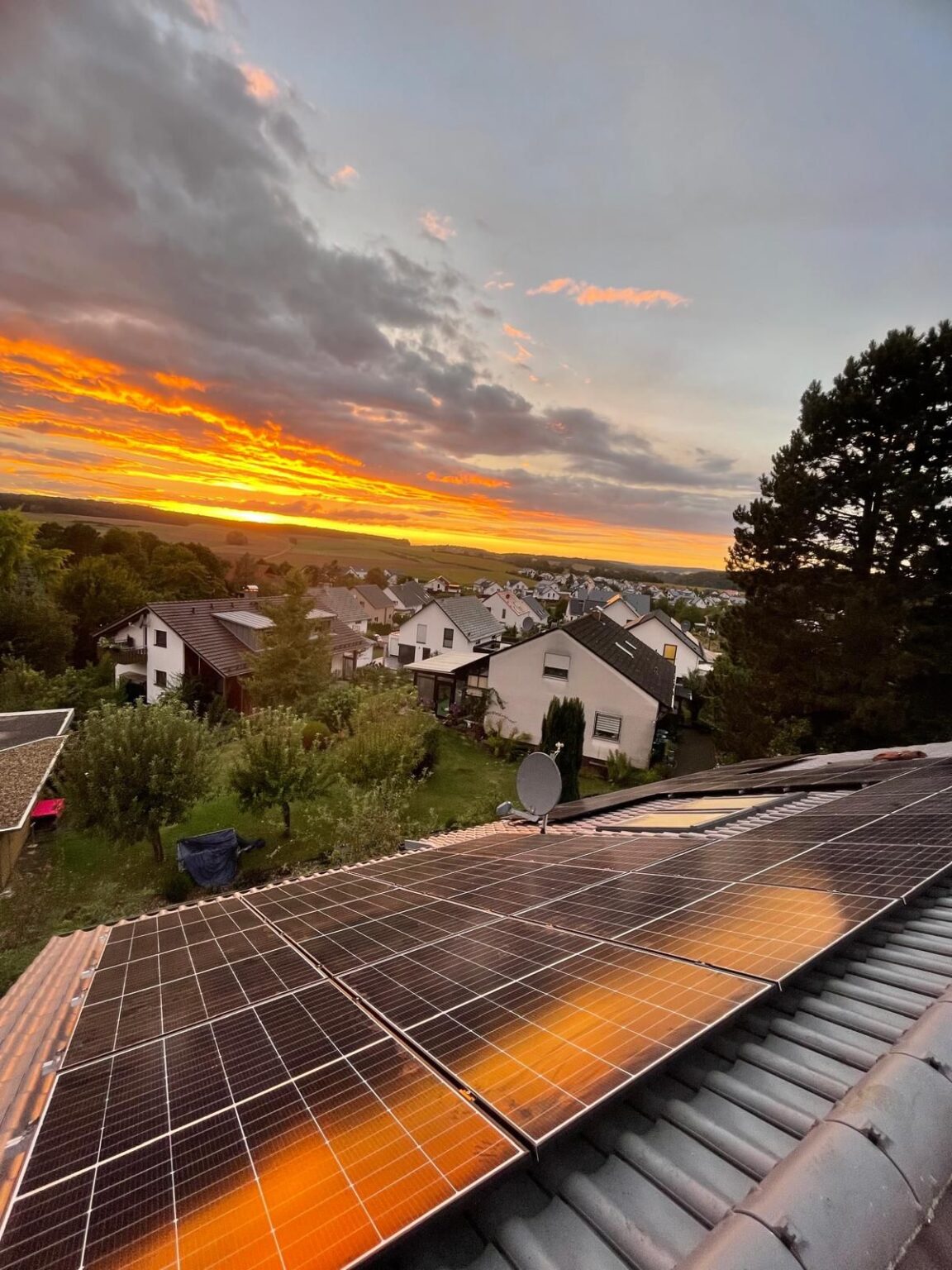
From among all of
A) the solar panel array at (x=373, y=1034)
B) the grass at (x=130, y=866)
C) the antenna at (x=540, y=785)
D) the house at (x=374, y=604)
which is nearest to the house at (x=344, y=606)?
the house at (x=374, y=604)

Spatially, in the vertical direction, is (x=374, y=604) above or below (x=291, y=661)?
below

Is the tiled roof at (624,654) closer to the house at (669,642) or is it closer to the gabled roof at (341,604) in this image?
the house at (669,642)

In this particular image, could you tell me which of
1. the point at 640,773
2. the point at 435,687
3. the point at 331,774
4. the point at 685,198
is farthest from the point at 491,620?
the point at 685,198

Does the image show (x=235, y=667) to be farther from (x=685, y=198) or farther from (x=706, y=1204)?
(x=706, y=1204)

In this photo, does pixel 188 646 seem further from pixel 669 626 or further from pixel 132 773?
pixel 669 626

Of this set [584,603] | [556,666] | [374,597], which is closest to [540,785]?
[556,666]
